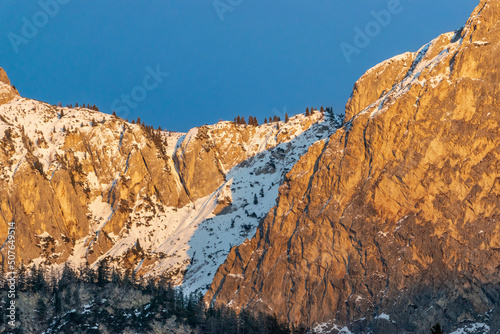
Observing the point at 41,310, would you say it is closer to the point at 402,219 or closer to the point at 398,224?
the point at 398,224

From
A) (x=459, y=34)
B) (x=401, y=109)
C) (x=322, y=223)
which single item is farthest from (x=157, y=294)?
(x=459, y=34)

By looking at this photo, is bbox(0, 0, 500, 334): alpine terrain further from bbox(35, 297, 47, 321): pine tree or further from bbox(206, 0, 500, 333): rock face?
bbox(35, 297, 47, 321): pine tree

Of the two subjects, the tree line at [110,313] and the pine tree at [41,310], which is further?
the pine tree at [41,310]

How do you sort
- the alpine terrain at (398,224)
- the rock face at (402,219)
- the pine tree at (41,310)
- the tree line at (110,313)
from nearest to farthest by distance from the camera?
the tree line at (110,313), the pine tree at (41,310), the alpine terrain at (398,224), the rock face at (402,219)

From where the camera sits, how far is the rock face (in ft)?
472

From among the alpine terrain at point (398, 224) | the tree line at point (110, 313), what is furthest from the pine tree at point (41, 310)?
the alpine terrain at point (398, 224)

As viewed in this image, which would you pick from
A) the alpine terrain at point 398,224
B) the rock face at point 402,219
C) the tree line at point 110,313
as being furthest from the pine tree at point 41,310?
the rock face at point 402,219

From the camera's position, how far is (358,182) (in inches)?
6481

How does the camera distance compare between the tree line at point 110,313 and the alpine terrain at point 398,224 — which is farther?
the alpine terrain at point 398,224

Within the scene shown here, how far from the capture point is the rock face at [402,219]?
143875 millimetres

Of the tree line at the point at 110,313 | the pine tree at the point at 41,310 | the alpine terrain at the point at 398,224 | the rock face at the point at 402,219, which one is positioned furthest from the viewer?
the rock face at the point at 402,219

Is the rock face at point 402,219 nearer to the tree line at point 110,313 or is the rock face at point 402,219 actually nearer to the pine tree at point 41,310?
the tree line at point 110,313

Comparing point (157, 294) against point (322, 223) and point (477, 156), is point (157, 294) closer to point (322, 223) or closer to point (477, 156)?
point (322, 223)

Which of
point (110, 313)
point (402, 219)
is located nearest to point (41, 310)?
point (110, 313)
